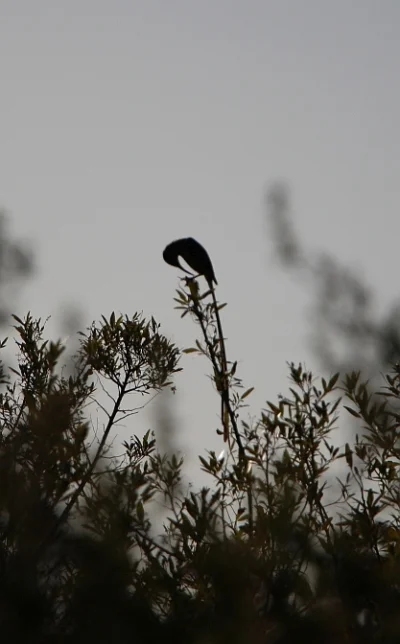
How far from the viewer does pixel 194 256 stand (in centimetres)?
546

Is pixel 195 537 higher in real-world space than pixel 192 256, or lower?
lower

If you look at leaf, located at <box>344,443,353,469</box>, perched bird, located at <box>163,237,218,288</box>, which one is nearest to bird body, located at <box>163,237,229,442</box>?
perched bird, located at <box>163,237,218,288</box>

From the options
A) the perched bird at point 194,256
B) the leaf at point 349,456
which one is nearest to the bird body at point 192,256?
the perched bird at point 194,256

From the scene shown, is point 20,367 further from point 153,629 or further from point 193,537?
point 153,629

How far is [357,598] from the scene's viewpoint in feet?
8.61

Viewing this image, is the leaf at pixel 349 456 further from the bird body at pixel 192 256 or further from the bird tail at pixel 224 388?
the bird body at pixel 192 256

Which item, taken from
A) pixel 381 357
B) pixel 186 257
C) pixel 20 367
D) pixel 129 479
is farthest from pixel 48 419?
pixel 186 257

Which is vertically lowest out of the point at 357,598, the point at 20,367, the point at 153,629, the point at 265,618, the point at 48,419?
the point at 153,629

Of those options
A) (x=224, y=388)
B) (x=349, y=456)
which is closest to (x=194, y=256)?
(x=224, y=388)

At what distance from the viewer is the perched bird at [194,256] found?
17.9 feet

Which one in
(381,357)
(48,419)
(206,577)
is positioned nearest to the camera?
(48,419)

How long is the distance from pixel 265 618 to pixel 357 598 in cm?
33

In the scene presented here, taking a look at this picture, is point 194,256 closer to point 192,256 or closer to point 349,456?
point 192,256

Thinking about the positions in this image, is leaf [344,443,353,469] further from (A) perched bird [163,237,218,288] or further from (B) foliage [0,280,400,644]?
(A) perched bird [163,237,218,288]
